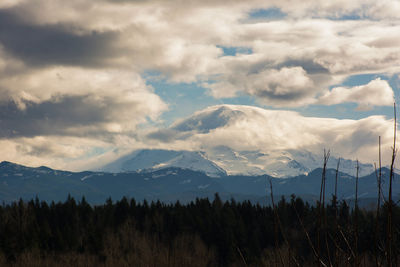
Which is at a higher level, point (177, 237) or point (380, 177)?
point (380, 177)

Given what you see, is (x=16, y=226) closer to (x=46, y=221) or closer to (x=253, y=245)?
(x=46, y=221)

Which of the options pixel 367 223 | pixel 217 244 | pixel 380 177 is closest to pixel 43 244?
pixel 217 244

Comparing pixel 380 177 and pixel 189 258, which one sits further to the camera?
pixel 189 258

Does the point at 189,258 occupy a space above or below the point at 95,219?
below

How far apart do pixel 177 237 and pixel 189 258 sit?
14.9 m

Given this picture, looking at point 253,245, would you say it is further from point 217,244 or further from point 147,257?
point 147,257

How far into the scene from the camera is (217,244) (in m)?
121

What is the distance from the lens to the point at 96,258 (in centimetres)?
11569

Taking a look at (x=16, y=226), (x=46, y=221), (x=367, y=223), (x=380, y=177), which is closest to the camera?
(x=380, y=177)

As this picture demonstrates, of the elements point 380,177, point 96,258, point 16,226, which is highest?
point 380,177

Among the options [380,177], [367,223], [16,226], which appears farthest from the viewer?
[16,226]

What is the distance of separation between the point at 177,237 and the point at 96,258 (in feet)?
73.2

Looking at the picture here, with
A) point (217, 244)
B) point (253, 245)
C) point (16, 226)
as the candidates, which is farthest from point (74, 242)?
point (253, 245)

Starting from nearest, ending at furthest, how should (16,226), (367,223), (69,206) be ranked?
(367,223) < (16,226) < (69,206)
